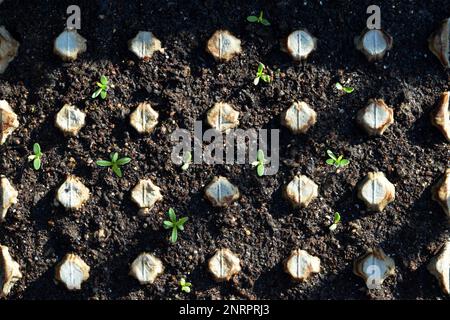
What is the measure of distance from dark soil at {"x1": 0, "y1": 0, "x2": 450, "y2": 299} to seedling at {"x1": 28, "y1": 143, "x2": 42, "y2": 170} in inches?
0.7

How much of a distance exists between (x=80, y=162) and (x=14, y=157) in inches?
6.5

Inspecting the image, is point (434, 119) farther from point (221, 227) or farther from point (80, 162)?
point (80, 162)

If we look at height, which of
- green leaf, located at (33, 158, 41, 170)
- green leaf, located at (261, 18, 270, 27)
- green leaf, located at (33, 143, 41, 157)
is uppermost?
green leaf, located at (261, 18, 270, 27)

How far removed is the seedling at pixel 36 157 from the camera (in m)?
1.47

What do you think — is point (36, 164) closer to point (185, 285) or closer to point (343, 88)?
point (185, 285)

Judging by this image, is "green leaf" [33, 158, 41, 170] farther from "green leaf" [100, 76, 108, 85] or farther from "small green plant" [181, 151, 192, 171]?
"small green plant" [181, 151, 192, 171]

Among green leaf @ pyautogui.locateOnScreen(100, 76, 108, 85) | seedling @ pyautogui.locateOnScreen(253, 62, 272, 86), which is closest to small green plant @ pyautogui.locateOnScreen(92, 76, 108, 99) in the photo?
green leaf @ pyautogui.locateOnScreen(100, 76, 108, 85)

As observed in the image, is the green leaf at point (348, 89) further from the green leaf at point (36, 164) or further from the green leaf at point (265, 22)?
the green leaf at point (36, 164)

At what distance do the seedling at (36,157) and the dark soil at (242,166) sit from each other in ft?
0.06

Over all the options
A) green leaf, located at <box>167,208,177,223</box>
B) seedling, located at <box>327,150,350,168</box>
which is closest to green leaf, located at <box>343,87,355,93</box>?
seedling, located at <box>327,150,350,168</box>

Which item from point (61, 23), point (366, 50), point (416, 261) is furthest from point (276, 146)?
point (61, 23)

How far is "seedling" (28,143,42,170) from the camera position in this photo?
1.47 metres

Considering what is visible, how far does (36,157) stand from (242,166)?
50cm

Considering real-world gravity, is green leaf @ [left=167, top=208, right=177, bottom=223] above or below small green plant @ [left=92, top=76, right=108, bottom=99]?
below
